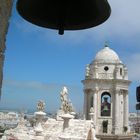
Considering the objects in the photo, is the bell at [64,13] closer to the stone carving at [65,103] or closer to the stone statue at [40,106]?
the stone carving at [65,103]

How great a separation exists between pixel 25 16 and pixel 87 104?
26.5 meters

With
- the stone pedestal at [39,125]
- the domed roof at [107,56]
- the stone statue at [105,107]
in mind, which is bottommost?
the stone pedestal at [39,125]

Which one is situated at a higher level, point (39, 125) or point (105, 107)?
point (105, 107)

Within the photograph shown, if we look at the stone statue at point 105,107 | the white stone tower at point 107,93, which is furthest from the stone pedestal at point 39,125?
the stone statue at point 105,107

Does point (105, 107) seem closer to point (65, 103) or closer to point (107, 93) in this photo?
point (107, 93)

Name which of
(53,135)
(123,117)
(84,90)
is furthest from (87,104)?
(53,135)

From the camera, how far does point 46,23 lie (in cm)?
293

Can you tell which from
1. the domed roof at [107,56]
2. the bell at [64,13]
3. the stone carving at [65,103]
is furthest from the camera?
the domed roof at [107,56]

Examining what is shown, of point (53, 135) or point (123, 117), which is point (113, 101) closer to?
point (123, 117)

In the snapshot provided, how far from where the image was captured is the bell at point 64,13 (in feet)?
9.07

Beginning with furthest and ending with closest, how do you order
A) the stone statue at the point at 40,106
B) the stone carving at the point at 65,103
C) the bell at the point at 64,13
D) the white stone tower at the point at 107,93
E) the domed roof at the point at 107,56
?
the domed roof at the point at 107,56 < the white stone tower at the point at 107,93 < the stone statue at the point at 40,106 < the stone carving at the point at 65,103 < the bell at the point at 64,13

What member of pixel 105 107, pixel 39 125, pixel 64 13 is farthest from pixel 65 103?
pixel 105 107

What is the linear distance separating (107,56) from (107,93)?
9.45 ft

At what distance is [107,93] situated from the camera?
29.6 metres
